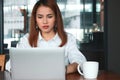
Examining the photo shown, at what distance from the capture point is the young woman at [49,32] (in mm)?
2350

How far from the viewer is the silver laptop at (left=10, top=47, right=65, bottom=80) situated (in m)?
1.76

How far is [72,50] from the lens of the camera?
249cm

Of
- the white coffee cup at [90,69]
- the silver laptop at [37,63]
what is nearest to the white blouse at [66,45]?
the white coffee cup at [90,69]

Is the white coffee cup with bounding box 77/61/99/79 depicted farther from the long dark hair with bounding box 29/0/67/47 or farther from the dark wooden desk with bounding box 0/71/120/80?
the long dark hair with bounding box 29/0/67/47

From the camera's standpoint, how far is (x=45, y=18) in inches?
91.7

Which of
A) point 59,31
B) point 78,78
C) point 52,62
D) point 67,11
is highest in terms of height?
point 67,11

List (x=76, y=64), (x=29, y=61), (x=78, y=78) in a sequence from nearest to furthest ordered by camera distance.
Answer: (x=29, y=61) → (x=78, y=78) → (x=76, y=64)

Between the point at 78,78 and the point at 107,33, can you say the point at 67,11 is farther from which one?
the point at 78,78

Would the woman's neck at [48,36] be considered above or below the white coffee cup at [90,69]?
above

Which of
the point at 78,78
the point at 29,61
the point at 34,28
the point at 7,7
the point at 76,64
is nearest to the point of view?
the point at 29,61

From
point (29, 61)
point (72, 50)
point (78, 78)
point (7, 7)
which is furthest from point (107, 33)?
point (29, 61)

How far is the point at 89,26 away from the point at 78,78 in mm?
3370

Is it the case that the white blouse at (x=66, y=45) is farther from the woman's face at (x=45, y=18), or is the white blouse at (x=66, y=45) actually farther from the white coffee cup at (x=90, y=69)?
the white coffee cup at (x=90, y=69)

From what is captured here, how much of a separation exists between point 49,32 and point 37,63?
2.46 ft
